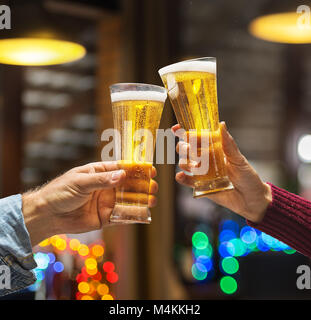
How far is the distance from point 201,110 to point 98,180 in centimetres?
32

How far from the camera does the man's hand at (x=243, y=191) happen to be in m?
1.44

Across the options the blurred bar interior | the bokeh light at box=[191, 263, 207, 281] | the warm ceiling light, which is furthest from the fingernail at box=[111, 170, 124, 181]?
the bokeh light at box=[191, 263, 207, 281]

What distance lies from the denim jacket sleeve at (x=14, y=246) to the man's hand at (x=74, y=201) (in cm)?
3

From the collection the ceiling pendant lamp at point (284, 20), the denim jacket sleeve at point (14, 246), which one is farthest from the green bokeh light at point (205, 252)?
the denim jacket sleeve at point (14, 246)

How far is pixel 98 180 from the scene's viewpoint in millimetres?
1288

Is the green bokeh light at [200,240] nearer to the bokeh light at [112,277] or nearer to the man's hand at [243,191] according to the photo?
the bokeh light at [112,277]

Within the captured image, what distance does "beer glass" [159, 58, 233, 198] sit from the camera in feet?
4.17

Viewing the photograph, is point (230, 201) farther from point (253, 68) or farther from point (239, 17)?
point (253, 68)

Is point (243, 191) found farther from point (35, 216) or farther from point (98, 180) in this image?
point (35, 216)

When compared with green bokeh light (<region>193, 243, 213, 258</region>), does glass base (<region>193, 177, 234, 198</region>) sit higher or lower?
higher

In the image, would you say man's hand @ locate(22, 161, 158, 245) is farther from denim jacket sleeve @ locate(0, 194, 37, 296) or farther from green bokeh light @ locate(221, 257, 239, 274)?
green bokeh light @ locate(221, 257, 239, 274)

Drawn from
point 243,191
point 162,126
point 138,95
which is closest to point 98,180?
point 138,95

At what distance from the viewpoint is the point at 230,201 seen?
61.6 inches

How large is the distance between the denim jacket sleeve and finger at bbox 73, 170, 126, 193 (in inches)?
8.2
